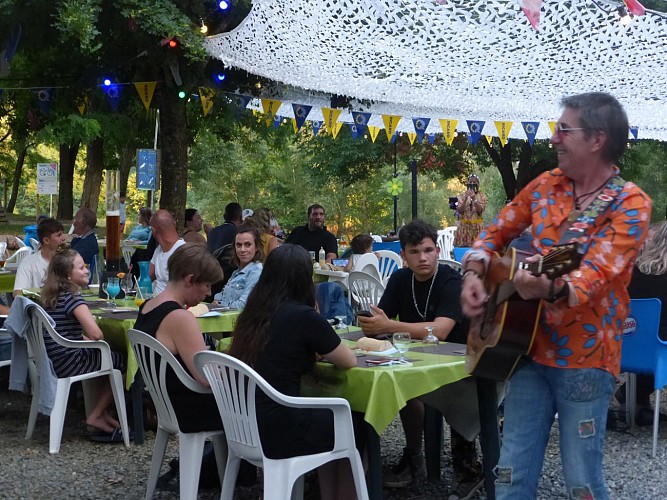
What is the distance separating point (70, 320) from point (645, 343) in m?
3.56

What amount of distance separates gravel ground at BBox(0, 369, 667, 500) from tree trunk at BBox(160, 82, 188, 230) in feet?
21.2

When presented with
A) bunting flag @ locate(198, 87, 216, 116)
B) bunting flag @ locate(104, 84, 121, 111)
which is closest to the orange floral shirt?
bunting flag @ locate(198, 87, 216, 116)

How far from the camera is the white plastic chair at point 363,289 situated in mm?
7738

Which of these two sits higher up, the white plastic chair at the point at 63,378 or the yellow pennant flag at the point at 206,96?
the yellow pennant flag at the point at 206,96

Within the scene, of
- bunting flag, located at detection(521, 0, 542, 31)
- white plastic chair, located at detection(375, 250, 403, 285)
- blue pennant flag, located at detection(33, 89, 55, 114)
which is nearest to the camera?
bunting flag, located at detection(521, 0, 542, 31)

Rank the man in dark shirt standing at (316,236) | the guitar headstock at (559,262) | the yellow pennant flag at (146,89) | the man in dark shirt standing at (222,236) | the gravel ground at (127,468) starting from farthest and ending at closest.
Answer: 1. the yellow pennant flag at (146,89)
2. the man in dark shirt standing at (316,236)
3. the man in dark shirt standing at (222,236)
4. the gravel ground at (127,468)
5. the guitar headstock at (559,262)

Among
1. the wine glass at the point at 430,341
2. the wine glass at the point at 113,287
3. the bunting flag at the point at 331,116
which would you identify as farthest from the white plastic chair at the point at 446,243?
the wine glass at the point at 430,341

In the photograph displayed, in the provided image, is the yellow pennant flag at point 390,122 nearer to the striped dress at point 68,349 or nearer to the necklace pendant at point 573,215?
the striped dress at point 68,349

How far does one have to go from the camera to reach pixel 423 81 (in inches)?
435

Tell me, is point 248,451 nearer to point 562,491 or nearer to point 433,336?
point 433,336

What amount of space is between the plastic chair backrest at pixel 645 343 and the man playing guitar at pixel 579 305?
2863mm

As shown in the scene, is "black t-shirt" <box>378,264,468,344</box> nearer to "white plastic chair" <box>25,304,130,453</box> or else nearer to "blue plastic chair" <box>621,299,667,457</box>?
"blue plastic chair" <box>621,299,667,457</box>

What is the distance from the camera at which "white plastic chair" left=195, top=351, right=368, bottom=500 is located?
367 centimetres

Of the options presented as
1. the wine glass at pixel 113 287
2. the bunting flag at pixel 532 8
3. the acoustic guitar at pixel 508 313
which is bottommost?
the wine glass at pixel 113 287
